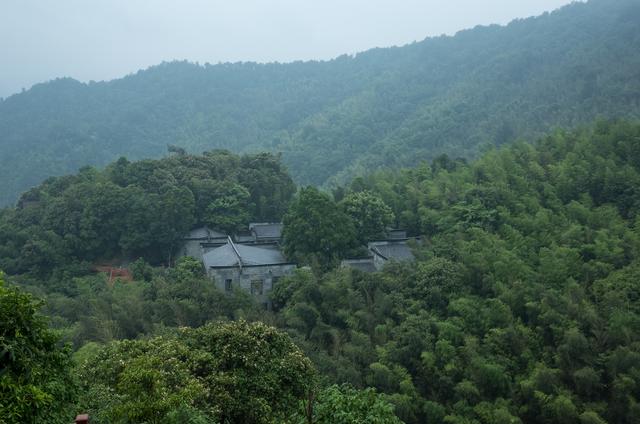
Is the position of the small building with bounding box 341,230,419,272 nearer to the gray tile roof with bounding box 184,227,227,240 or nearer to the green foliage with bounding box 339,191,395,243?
the green foliage with bounding box 339,191,395,243

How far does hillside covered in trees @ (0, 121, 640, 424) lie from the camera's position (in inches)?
358

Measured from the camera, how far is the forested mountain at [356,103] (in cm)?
4341

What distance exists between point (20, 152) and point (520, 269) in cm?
5808

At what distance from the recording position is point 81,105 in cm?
7319

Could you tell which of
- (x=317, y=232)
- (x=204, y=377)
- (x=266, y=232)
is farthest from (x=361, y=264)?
(x=204, y=377)

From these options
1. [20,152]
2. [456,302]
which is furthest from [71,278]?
[20,152]

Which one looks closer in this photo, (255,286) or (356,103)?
(255,286)

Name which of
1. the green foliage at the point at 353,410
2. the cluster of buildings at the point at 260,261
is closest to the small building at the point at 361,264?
the cluster of buildings at the point at 260,261

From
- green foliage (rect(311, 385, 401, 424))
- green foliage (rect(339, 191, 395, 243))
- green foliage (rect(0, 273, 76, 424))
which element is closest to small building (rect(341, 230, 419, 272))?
green foliage (rect(339, 191, 395, 243))

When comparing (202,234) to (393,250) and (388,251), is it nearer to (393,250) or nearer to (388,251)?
(388,251)

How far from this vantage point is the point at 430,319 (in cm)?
1420

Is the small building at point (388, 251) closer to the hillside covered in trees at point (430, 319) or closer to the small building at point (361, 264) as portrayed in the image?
the small building at point (361, 264)

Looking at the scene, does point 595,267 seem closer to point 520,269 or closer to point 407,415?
point 520,269

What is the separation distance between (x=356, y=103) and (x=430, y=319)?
49.5 meters
